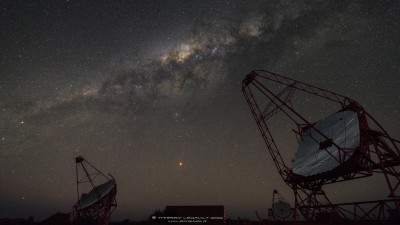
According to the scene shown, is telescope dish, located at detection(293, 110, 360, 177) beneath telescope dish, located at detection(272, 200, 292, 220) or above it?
above

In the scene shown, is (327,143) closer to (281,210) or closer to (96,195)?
(281,210)

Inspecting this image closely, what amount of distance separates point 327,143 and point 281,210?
53.5 feet

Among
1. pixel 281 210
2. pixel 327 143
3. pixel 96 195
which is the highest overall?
pixel 327 143

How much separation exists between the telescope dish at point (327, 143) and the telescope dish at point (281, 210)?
10277 millimetres

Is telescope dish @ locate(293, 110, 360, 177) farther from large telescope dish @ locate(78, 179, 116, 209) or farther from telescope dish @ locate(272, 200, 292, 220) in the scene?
large telescope dish @ locate(78, 179, 116, 209)

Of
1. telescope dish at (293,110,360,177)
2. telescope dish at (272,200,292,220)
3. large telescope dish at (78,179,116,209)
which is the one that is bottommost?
telescope dish at (272,200,292,220)

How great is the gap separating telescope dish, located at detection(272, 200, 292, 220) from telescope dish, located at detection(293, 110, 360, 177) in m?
10.3

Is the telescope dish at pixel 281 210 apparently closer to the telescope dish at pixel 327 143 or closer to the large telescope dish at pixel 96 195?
the telescope dish at pixel 327 143

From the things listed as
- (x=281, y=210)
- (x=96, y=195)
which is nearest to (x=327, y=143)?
(x=281, y=210)

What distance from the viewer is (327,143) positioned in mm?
29078

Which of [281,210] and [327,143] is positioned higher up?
[327,143]

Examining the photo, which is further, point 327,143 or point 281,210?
point 281,210

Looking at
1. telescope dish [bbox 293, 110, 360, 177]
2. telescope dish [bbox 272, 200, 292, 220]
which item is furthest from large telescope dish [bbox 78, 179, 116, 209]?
telescope dish [bbox 293, 110, 360, 177]

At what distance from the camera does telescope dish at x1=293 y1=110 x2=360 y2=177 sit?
26594mm
